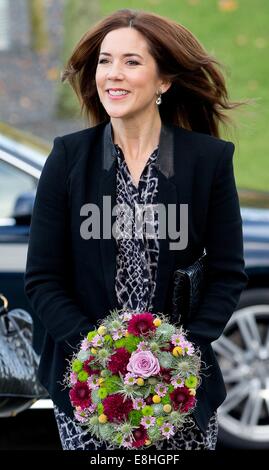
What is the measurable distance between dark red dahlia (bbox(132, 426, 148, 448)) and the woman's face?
776 millimetres

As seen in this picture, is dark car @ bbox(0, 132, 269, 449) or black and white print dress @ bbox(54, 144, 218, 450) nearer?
black and white print dress @ bbox(54, 144, 218, 450)

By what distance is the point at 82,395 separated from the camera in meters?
2.82

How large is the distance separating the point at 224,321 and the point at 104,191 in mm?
431

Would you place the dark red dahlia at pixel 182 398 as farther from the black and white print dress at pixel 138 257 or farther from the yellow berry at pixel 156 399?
the black and white print dress at pixel 138 257

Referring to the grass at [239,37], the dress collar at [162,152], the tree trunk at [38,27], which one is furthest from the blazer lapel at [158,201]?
the tree trunk at [38,27]

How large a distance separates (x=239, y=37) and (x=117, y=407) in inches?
540

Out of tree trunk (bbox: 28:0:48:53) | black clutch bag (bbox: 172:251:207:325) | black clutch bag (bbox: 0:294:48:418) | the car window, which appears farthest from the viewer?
tree trunk (bbox: 28:0:48:53)

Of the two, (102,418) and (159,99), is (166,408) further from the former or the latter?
(159,99)

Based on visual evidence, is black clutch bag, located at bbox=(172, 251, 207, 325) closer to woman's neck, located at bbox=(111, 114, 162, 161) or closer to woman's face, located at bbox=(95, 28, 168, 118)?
woman's neck, located at bbox=(111, 114, 162, 161)

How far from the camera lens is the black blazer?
3018mm

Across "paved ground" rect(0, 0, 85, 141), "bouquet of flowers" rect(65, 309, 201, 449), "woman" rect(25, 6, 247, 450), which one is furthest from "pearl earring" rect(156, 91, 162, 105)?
"paved ground" rect(0, 0, 85, 141)

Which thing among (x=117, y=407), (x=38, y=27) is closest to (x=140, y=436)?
(x=117, y=407)
